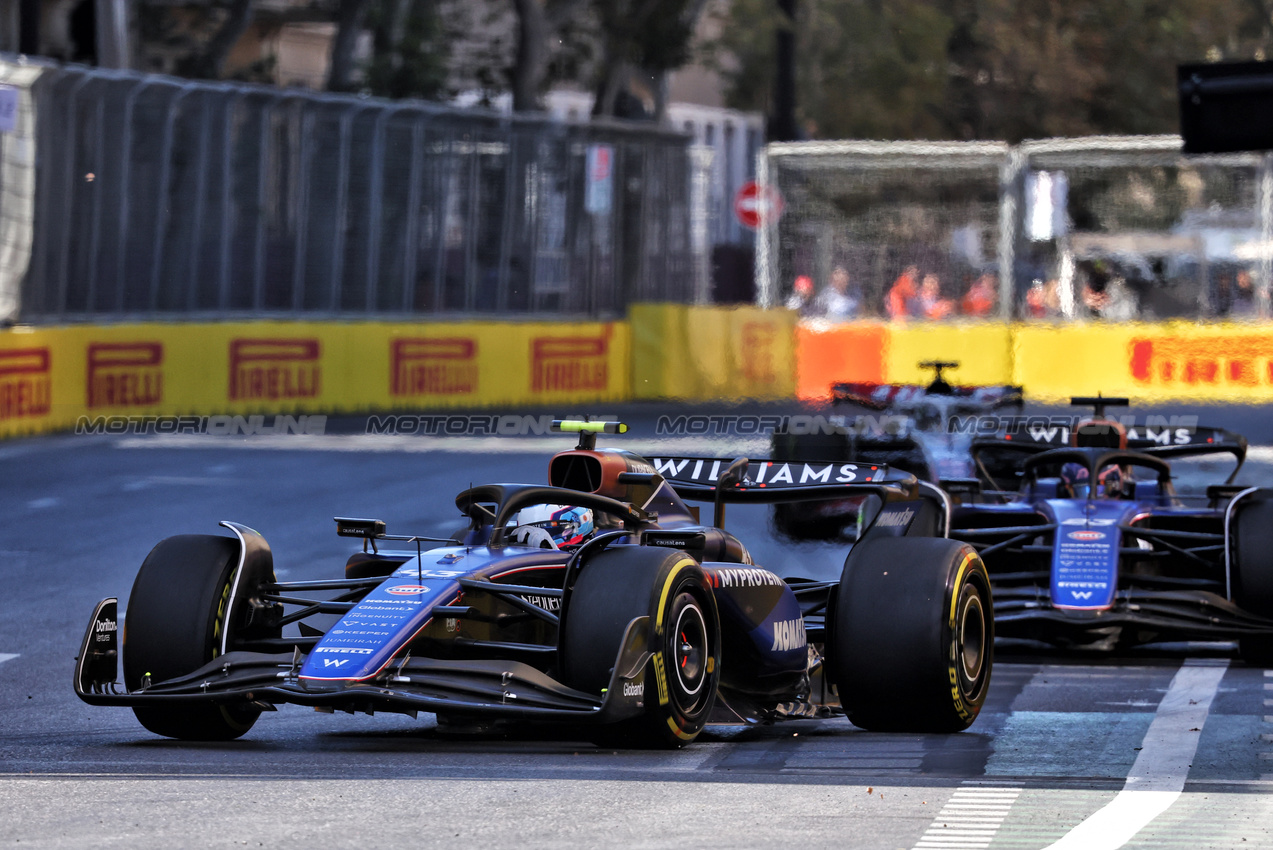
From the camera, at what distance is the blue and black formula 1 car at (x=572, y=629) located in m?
7.14

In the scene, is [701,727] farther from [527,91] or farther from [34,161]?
[527,91]

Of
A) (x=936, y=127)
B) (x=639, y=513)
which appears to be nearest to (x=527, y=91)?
(x=936, y=127)

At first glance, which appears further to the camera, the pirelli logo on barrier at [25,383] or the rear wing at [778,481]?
the pirelli logo on barrier at [25,383]

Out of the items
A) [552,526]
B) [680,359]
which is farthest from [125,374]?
[552,526]

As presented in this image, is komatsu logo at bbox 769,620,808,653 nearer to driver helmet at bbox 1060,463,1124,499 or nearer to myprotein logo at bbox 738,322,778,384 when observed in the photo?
driver helmet at bbox 1060,463,1124,499

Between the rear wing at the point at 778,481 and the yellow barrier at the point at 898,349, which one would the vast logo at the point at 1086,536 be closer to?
the rear wing at the point at 778,481

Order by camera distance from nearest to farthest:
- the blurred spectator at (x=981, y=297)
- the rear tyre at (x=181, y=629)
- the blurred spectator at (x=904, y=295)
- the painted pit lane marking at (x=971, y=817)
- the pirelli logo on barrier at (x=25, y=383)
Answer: the painted pit lane marking at (x=971, y=817)
the rear tyre at (x=181, y=629)
the pirelli logo on barrier at (x=25, y=383)
the blurred spectator at (x=904, y=295)
the blurred spectator at (x=981, y=297)

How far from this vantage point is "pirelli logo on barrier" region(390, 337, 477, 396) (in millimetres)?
23578

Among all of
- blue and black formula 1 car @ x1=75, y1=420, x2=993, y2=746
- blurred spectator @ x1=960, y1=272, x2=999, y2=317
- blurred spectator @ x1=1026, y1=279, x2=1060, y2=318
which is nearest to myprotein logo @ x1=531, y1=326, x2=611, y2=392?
blurred spectator @ x1=960, y1=272, x2=999, y2=317

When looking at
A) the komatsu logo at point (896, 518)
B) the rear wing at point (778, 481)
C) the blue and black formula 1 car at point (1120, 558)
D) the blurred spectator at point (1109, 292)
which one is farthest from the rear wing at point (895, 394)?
the blurred spectator at point (1109, 292)

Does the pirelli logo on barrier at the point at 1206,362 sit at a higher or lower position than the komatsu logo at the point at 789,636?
higher

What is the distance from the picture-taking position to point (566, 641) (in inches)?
286

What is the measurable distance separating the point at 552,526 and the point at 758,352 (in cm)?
1881

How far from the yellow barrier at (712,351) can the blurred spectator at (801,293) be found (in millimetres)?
1359
